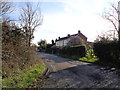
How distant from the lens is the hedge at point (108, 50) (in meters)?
13.4

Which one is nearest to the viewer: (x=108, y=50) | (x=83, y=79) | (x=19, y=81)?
(x=19, y=81)

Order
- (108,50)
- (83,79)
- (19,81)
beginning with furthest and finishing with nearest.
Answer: (108,50) < (83,79) < (19,81)

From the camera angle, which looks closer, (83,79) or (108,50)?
(83,79)

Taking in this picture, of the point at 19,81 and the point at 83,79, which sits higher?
the point at 19,81

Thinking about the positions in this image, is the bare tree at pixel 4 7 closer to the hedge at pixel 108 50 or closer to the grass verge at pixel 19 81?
the grass verge at pixel 19 81

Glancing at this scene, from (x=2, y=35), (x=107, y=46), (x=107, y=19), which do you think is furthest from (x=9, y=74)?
(x=107, y=19)

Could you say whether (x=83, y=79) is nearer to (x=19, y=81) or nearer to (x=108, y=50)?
(x=19, y=81)

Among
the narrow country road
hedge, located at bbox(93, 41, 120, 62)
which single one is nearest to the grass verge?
the narrow country road

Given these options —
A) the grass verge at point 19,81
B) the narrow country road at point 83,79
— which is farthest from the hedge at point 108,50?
the grass verge at point 19,81

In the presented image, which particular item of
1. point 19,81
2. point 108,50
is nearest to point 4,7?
point 19,81

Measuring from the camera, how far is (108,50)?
48.0 feet

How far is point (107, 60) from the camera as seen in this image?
15164 millimetres

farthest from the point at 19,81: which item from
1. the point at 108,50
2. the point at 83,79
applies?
the point at 108,50

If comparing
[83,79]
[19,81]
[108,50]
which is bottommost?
[83,79]
